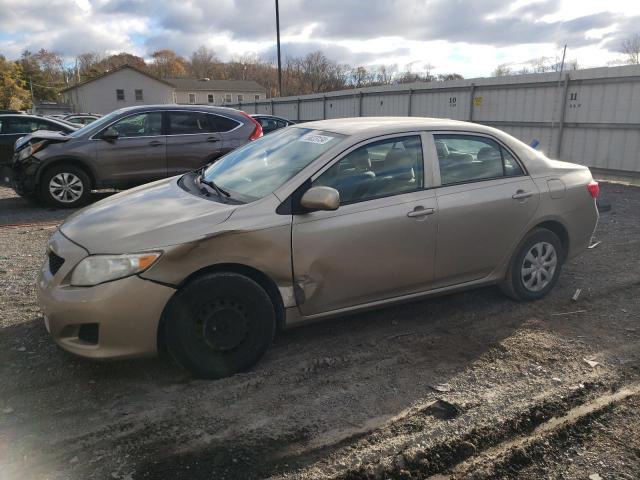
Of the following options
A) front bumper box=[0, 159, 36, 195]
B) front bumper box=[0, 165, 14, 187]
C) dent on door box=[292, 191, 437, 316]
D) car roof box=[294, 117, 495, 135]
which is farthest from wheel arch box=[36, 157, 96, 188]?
dent on door box=[292, 191, 437, 316]

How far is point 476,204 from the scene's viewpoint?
4.18 meters

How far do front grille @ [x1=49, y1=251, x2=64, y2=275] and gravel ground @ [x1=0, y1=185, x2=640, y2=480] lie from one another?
2.32 ft

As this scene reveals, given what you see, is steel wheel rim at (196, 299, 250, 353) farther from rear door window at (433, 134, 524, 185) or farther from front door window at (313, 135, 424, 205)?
rear door window at (433, 134, 524, 185)

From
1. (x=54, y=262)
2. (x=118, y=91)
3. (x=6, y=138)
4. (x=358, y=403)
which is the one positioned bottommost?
(x=358, y=403)

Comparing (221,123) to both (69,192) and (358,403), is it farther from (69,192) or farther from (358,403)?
(358,403)

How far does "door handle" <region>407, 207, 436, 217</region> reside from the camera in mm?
3881

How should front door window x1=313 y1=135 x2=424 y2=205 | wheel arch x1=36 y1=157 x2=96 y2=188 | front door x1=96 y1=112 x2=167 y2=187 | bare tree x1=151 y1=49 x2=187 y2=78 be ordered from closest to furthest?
front door window x1=313 y1=135 x2=424 y2=205 < wheel arch x1=36 y1=157 x2=96 y2=188 < front door x1=96 y1=112 x2=167 y2=187 < bare tree x1=151 y1=49 x2=187 y2=78

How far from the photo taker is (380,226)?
376 cm

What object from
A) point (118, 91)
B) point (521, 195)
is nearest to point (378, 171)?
point (521, 195)

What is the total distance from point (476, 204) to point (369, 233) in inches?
41.4

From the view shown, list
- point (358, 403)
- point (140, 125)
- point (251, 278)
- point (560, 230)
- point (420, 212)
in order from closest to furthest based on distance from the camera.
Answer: point (358, 403) → point (251, 278) → point (420, 212) → point (560, 230) → point (140, 125)

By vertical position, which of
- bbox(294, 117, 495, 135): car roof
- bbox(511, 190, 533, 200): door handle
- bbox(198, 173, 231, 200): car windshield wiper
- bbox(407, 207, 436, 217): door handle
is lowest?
bbox(407, 207, 436, 217): door handle

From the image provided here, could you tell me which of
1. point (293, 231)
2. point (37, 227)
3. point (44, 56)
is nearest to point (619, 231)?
point (293, 231)

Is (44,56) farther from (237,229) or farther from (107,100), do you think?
(237,229)
